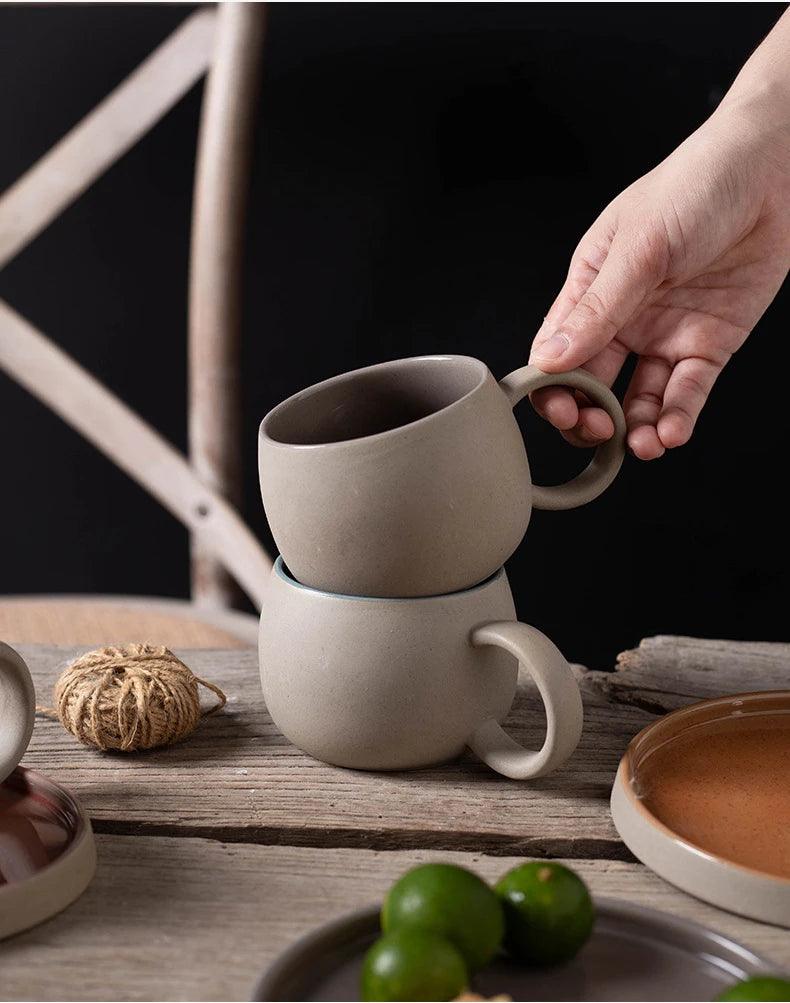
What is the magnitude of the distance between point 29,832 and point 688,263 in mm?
648

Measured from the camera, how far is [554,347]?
0.75 metres

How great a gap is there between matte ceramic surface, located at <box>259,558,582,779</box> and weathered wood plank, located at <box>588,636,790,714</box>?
0.15 meters

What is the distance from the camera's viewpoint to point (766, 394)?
61.5 inches

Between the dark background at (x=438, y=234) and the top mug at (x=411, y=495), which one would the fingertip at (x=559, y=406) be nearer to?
the top mug at (x=411, y=495)

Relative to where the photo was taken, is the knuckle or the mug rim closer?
the mug rim

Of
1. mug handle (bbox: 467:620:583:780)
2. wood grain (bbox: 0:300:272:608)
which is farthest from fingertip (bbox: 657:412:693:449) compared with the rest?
wood grain (bbox: 0:300:272:608)

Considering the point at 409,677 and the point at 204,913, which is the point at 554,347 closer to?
the point at 409,677

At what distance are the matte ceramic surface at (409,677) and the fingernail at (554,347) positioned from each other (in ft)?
0.52

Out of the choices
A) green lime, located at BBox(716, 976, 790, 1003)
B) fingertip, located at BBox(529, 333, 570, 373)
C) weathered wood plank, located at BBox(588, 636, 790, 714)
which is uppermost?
fingertip, located at BBox(529, 333, 570, 373)

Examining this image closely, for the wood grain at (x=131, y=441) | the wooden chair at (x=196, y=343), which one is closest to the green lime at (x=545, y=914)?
the wooden chair at (x=196, y=343)

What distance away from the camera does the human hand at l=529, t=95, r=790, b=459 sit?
2.88 ft

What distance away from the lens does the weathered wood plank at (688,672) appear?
79 cm

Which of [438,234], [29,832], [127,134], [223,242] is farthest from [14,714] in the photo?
[438,234]

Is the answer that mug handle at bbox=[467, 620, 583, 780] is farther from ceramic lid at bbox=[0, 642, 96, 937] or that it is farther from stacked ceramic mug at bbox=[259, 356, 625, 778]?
ceramic lid at bbox=[0, 642, 96, 937]
